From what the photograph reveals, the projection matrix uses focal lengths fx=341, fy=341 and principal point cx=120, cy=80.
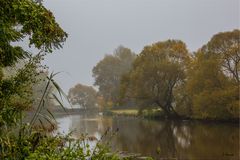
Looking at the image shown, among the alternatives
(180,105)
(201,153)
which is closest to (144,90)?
(180,105)

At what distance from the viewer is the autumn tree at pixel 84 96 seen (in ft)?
251

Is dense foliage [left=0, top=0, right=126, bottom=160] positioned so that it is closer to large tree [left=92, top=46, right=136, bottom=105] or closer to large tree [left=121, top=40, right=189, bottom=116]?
large tree [left=121, top=40, right=189, bottom=116]

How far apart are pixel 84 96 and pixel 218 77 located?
51.8 metres

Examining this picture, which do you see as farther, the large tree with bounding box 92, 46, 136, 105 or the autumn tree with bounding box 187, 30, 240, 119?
the large tree with bounding box 92, 46, 136, 105

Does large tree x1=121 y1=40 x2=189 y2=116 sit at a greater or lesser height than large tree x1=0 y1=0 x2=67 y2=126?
greater

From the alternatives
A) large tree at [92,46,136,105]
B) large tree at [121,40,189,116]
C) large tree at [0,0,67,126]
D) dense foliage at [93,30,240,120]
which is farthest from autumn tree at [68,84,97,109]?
large tree at [0,0,67,126]

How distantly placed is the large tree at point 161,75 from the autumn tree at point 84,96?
3929cm

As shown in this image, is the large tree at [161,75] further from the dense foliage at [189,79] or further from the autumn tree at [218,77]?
the autumn tree at [218,77]

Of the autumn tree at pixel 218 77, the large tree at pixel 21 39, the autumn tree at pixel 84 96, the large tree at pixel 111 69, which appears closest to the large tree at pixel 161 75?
the autumn tree at pixel 218 77

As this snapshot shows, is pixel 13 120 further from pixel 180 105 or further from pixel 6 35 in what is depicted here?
pixel 180 105

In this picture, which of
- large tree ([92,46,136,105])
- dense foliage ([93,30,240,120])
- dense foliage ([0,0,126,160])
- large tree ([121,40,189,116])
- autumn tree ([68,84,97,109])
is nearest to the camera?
dense foliage ([0,0,126,160])

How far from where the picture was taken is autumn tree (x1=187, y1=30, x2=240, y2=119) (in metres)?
27.5

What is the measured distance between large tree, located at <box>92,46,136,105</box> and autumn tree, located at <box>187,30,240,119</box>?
36390 millimetres

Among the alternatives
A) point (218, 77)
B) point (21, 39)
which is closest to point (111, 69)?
point (218, 77)
